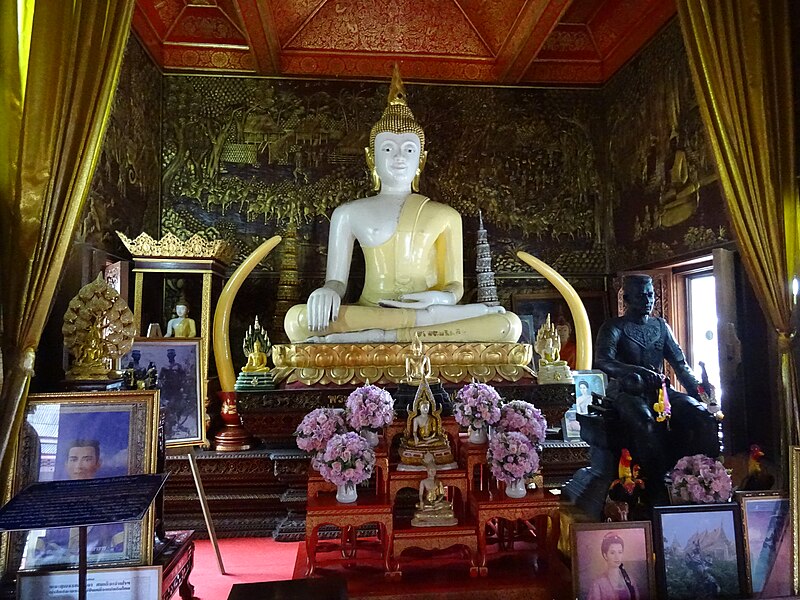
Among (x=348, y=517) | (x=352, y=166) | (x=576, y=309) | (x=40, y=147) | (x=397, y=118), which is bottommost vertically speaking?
(x=348, y=517)

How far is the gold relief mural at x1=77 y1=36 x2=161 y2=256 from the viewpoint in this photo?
4988mm

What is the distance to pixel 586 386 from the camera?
5098mm

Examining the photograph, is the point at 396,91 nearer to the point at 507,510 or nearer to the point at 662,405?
the point at 662,405

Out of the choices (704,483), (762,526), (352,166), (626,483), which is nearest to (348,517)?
(626,483)

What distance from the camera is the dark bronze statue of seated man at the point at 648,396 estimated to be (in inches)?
125

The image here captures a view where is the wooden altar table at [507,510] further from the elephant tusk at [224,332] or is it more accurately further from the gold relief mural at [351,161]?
the gold relief mural at [351,161]

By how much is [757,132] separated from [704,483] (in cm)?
189

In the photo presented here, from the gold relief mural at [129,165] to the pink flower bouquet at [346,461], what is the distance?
308 centimetres

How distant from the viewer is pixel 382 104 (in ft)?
21.9

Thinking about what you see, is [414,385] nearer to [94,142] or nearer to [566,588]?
[566,588]

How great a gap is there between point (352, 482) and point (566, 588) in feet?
3.67

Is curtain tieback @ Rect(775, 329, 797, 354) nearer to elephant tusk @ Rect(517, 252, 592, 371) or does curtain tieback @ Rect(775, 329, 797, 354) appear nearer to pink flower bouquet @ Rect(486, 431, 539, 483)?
pink flower bouquet @ Rect(486, 431, 539, 483)

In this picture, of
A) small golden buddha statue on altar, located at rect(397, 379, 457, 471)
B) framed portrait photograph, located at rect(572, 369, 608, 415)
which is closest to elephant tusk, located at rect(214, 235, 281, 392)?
small golden buddha statue on altar, located at rect(397, 379, 457, 471)

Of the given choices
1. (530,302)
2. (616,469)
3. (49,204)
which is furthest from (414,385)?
(530,302)
